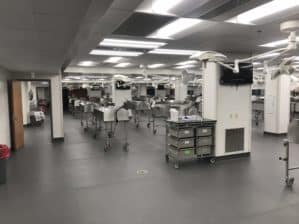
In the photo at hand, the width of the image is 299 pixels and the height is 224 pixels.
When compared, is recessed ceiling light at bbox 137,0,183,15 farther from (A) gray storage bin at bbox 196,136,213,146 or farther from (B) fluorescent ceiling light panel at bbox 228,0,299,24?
(A) gray storage bin at bbox 196,136,213,146

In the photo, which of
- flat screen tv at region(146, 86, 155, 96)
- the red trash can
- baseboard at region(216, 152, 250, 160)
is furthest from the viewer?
flat screen tv at region(146, 86, 155, 96)

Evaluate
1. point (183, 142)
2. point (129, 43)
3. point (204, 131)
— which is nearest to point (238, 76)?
point (204, 131)

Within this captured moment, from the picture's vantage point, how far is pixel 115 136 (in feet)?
29.7

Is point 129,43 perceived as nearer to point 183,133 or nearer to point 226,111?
point 183,133

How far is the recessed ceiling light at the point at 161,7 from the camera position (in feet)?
9.75

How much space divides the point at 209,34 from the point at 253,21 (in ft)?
3.05

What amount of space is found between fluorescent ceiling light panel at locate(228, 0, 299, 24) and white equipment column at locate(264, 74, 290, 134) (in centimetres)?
549

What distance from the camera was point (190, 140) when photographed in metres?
5.23

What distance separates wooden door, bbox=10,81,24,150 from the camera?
6.89 metres

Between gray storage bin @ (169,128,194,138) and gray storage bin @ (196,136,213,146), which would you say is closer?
gray storage bin @ (169,128,194,138)

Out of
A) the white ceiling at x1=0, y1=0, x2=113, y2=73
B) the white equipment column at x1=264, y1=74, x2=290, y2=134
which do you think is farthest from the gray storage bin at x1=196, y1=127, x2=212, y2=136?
the white equipment column at x1=264, y1=74, x2=290, y2=134

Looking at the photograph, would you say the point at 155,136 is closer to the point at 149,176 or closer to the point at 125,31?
the point at 149,176

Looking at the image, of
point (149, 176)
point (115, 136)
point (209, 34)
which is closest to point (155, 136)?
point (115, 136)

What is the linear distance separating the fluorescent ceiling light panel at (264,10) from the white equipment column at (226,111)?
1682 mm
